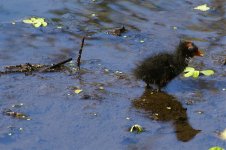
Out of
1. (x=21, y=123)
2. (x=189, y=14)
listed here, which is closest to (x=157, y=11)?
(x=189, y=14)

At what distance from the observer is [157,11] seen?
9.80 m

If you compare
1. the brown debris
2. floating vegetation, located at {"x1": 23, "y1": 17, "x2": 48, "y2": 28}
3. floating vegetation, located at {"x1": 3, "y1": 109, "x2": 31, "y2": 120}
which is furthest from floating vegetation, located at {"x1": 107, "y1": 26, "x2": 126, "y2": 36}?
floating vegetation, located at {"x1": 3, "y1": 109, "x2": 31, "y2": 120}

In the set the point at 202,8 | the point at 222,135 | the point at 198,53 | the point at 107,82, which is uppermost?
the point at 198,53

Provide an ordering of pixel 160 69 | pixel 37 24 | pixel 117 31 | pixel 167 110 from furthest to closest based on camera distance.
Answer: pixel 37 24 < pixel 117 31 < pixel 160 69 < pixel 167 110

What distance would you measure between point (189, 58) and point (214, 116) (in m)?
1.29

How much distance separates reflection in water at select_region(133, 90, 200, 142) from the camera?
6133mm

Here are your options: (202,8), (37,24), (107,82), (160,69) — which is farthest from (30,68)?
(202,8)

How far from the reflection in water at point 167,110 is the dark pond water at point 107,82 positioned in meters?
0.01

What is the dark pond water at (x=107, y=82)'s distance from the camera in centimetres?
594

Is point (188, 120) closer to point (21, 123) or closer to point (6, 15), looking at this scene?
point (21, 123)

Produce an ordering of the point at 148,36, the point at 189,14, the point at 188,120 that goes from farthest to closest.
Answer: the point at 189,14 → the point at 148,36 → the point at 188,120

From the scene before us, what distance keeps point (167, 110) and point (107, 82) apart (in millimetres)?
935

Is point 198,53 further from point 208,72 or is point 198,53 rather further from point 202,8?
point 202,8

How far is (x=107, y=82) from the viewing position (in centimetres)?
713
